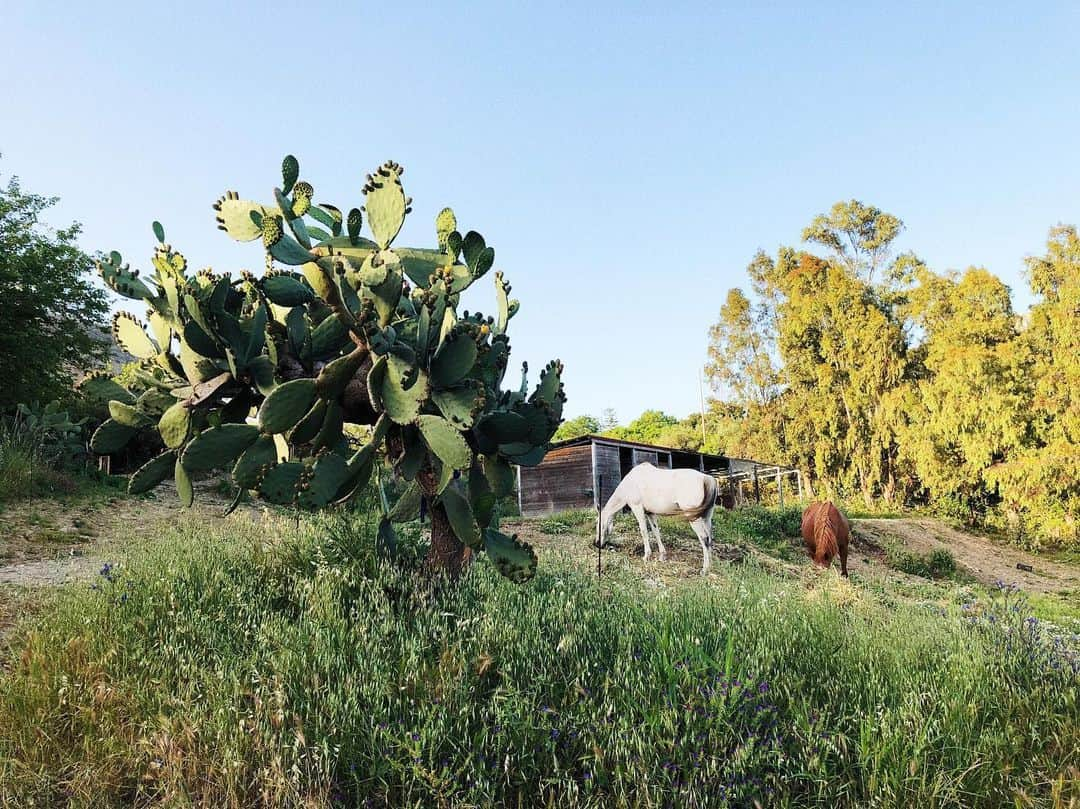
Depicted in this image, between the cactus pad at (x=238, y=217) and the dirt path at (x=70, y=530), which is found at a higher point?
the cactus pad at (x=238, y=217)

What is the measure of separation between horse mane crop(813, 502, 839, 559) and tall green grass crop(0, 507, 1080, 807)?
743cm

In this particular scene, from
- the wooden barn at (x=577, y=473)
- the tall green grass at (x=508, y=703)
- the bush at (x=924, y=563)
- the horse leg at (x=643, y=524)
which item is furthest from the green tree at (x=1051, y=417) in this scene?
the tall green grass at (x=508, y=703)

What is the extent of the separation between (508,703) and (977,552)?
2433 cm

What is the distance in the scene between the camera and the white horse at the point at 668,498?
34.9ft

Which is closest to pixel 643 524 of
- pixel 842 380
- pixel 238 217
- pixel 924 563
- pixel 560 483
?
pixel 238 217

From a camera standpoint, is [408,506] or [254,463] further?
[408,506]

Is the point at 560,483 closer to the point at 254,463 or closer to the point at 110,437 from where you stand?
the point at 110,437

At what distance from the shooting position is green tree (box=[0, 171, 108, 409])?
1444cm

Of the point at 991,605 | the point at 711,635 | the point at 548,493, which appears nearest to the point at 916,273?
the point at 548,493

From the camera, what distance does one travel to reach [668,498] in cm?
1090

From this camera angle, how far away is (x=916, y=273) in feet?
102

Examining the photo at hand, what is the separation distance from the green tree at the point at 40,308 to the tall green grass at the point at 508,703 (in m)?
13.8

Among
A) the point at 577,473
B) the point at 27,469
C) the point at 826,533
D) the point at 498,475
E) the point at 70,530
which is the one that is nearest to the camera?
the point at 498,475

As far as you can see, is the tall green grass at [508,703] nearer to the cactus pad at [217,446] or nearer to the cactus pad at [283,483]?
the cactus pad at [283,483]
